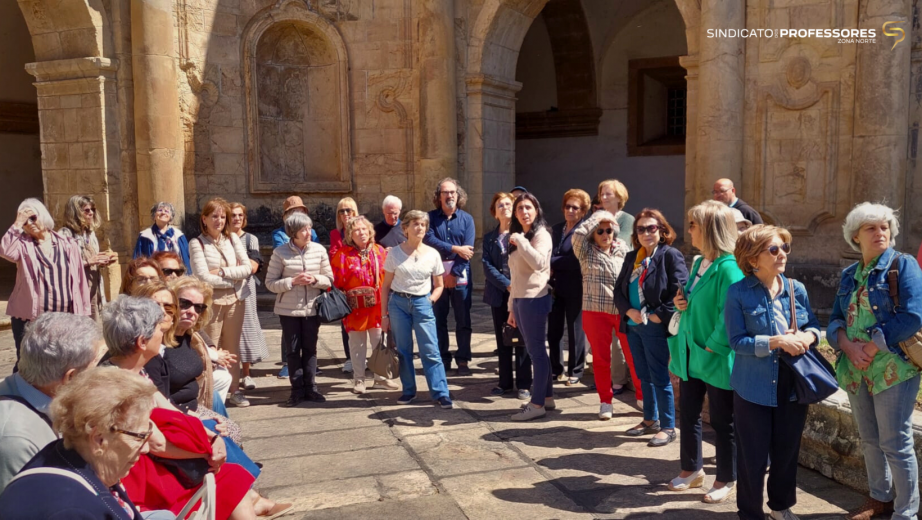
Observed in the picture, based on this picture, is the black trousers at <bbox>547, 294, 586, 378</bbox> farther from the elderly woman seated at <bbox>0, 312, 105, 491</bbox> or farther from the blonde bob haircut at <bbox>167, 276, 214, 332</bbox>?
the elderly woman seated at <bbox>0, 312, 105, 491</bbox>

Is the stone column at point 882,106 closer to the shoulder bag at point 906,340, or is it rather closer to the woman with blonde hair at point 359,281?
the shoulder bag at point 906,340

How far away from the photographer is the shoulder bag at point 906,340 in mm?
3498

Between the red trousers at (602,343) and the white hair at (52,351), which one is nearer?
the white hair at (52,351)

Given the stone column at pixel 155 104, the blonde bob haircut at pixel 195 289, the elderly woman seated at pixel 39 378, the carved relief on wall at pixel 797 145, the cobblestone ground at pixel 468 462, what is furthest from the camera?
the stone column at pixel 155 104

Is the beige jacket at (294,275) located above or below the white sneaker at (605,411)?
above

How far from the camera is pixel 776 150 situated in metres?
9.20

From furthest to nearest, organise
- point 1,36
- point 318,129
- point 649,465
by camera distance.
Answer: point 1,36 < point 318,129 < point 649,465

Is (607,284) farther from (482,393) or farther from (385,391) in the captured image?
(385,391)

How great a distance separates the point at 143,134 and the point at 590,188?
8679 mm

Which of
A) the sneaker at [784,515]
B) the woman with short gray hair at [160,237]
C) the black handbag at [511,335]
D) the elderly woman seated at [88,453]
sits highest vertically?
the woman with short gray hair at [160,237]

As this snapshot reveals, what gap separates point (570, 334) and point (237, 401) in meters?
2.65

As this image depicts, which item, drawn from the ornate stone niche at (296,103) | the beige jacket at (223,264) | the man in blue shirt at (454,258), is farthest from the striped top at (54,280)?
the ornate stone niche at (296,103)

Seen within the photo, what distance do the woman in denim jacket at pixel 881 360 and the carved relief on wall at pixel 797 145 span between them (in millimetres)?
5755

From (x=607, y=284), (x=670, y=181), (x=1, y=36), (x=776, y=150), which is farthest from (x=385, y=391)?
(x=1, y=36)
